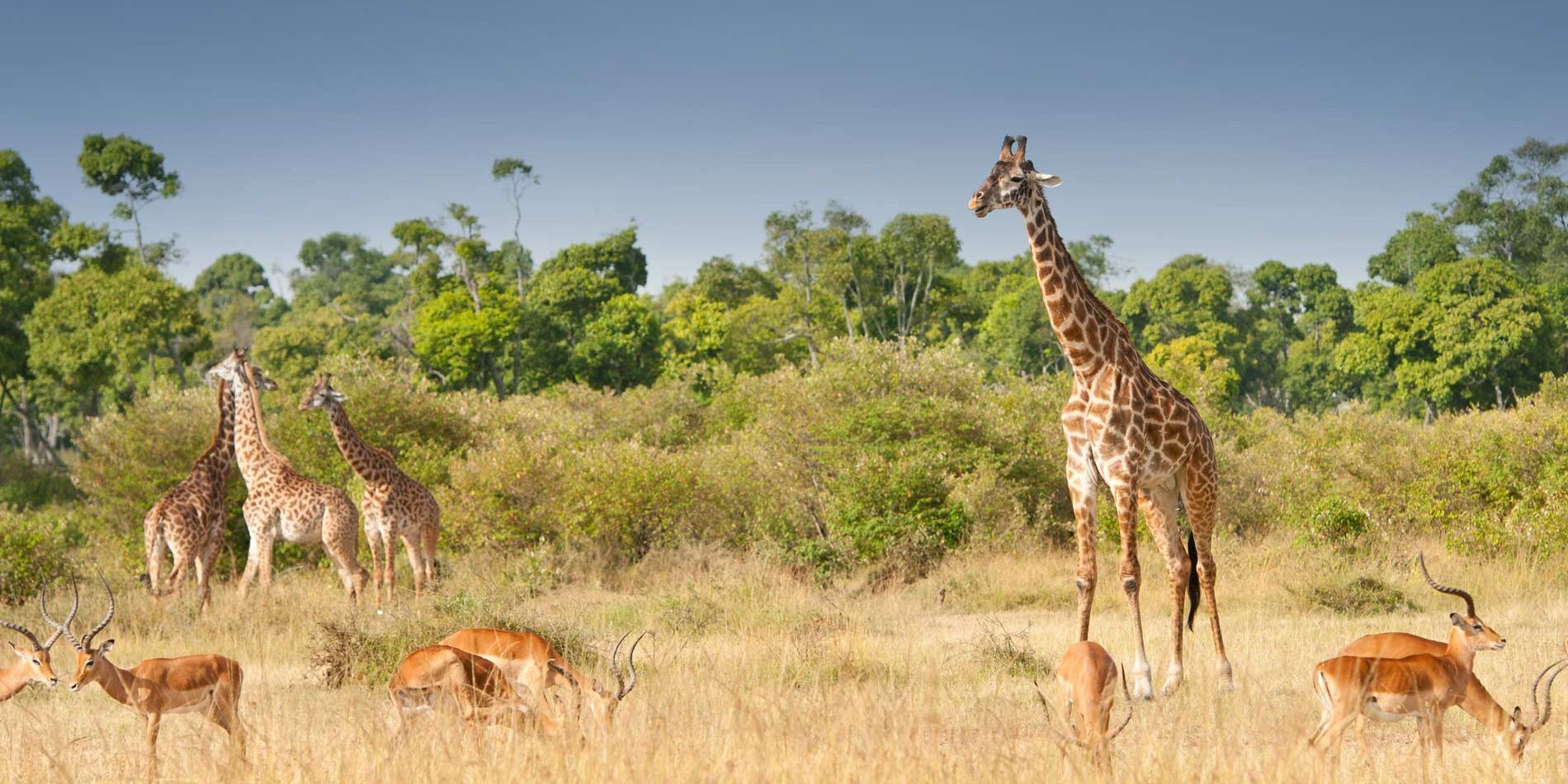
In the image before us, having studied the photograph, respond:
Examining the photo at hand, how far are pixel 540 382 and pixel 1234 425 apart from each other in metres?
33.3

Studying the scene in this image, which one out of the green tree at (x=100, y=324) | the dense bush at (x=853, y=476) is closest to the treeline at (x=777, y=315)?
the green tree at (x=100, y=324)

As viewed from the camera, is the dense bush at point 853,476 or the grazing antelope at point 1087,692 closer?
the grazing antelope at point 1087,692

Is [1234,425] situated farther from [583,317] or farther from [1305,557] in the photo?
[583,317]

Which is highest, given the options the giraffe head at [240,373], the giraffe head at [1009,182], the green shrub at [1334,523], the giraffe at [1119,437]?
the giraffe head at [1009,182]

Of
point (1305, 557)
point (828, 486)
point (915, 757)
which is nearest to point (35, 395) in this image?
point (828, 486)

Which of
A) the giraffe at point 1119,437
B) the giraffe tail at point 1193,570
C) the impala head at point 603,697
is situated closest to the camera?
the impala head at point 603,697

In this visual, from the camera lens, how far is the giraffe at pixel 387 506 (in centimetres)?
1350

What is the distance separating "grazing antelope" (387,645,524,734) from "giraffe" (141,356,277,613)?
25.8 ft

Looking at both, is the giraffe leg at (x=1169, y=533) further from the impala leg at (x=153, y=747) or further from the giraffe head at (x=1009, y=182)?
the impala leg at (x=153, y=747)

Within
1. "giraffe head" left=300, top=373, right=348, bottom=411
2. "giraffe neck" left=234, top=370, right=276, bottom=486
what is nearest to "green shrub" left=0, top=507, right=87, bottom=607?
"giraffe neck" left=234, top=370, right=276, bottom=486

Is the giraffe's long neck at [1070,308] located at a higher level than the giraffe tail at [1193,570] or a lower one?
higher

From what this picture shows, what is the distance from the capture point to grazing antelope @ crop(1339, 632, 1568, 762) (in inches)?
232

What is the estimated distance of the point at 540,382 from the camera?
171ft

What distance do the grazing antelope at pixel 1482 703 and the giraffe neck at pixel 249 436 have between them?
11586 mm
